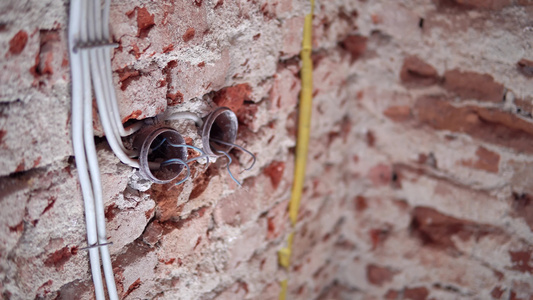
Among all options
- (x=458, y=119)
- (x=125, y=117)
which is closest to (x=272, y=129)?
(x=125, y=117)

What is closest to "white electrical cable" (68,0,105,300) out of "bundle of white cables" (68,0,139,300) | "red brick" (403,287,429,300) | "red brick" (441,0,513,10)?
"bundle of white cables" (68,0,139,300)

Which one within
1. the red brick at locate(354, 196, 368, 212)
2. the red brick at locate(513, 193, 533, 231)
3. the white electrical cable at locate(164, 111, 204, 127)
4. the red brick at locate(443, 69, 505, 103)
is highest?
the red brick at locate(443, 69, 505, 103)

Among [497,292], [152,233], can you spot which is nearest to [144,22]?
[152,233]

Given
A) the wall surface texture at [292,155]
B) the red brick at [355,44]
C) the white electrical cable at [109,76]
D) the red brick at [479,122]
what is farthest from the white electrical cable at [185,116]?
the red brick at [479,122]

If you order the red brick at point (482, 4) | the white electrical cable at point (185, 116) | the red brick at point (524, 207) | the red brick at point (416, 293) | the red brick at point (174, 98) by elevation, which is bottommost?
the red brick at point (416, 293)

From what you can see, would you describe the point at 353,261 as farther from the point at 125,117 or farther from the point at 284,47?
the point at 125,117

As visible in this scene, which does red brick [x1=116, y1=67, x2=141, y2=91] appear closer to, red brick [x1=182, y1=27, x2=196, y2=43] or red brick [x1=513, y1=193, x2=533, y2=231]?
red brick [x1=182, y1=27, x2=196, y2=43]

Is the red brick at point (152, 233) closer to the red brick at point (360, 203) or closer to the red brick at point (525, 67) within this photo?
the red brick at point (360, 203)
